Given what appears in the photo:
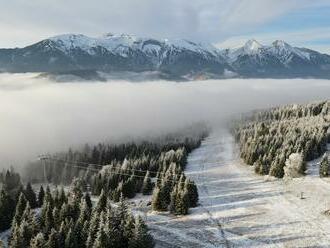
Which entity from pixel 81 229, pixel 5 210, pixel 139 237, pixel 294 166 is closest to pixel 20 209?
pixel 5 210

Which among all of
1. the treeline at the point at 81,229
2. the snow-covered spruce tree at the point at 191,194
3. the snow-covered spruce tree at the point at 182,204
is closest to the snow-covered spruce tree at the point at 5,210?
the treeline at the point at 81,229

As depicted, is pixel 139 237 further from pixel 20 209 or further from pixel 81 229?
pixel 20 209

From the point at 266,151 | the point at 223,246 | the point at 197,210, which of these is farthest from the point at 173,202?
the point at 266,151

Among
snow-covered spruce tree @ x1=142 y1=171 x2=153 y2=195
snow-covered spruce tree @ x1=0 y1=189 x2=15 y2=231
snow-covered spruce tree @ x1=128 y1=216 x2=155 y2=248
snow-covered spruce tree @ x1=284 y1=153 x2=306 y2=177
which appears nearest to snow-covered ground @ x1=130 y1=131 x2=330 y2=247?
snow-covered spruce tree @ x1=284 y1=153 x2=306 y2=177

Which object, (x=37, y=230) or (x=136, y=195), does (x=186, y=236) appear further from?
(x=136, y=195)

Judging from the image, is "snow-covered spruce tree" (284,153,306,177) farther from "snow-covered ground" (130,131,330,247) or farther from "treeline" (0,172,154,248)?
"treeline" (0,172,154,248)

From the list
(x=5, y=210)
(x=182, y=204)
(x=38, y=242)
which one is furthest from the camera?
(x=5, y=210)

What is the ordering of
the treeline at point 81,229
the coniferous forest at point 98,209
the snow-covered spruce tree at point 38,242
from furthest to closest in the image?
the coniferous forest at point 98,209, the snow-covered spruce tree at point 38,242, the treeline at point 81,229

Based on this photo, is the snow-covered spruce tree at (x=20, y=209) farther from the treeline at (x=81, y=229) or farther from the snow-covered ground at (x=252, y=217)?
the snow-covered ground at (x=252, y=217)
